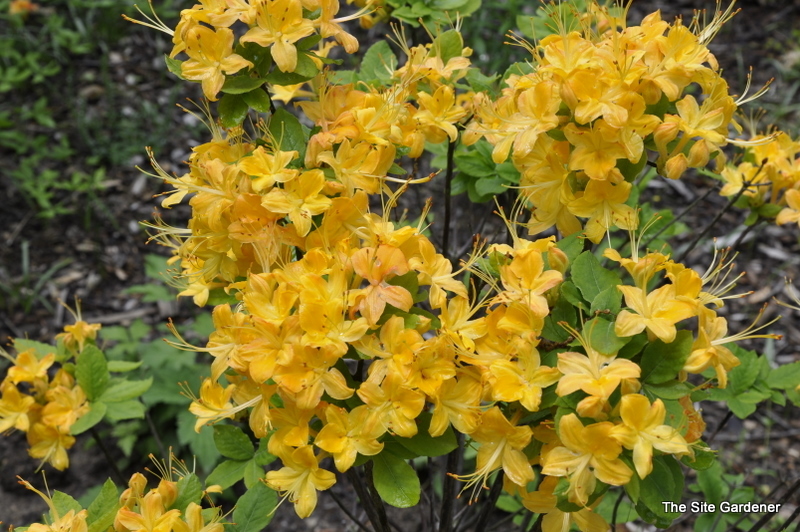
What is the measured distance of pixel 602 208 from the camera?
1459mm

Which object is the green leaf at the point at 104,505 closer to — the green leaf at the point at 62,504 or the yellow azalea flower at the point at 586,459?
the green leaf at the point at 62,504

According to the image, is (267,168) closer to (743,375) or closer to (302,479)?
(302,479)

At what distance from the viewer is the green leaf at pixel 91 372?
1.95 m

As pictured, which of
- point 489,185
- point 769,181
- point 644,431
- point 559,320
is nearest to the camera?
point 644,431

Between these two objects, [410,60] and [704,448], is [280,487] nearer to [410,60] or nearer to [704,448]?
[704,448]

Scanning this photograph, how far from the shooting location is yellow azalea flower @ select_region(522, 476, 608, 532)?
132 cm

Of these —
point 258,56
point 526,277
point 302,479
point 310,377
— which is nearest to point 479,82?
point 258,56

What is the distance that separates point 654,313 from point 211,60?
0.92 m

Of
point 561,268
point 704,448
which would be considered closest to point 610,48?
point 561,268

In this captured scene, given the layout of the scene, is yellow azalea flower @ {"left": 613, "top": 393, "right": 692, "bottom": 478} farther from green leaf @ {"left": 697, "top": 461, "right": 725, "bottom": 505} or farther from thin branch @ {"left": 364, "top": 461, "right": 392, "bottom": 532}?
green leaf @ {"left": 697, "top": 461, "right": 725, "bottom": 505}

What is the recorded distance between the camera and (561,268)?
1.35 meters

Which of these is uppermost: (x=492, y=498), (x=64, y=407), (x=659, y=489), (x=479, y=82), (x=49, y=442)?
(x=479, y=82)

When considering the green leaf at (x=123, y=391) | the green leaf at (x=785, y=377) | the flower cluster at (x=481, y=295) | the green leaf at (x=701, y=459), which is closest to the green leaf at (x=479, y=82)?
the flower cluster at (x=481, y=295)

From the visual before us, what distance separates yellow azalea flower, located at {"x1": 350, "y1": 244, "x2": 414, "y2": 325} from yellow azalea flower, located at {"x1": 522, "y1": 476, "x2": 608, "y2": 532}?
1.41ft
